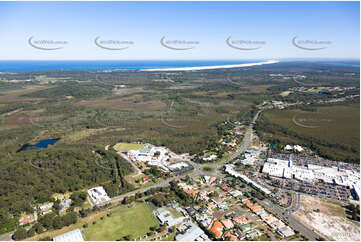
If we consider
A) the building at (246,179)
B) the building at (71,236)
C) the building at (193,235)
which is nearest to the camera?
the building at (71,236)

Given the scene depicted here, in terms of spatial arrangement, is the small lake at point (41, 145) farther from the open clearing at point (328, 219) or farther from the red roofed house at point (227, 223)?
the open clearing at point (328, 219)

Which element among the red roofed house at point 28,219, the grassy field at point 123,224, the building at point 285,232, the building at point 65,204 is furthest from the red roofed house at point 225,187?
the red roofed house at point 28,219

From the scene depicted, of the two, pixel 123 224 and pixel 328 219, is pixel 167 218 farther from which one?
pixel 328 219

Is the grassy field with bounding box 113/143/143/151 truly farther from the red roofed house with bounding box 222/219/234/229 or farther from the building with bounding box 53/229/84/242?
the red roofed house with bounding box 222/219/234/229

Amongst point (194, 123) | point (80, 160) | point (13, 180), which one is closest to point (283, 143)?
point (194, 123)

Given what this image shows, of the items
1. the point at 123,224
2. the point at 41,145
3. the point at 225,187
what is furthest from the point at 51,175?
the point at 225,187

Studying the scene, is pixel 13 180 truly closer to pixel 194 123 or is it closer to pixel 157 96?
pixel 194 123
